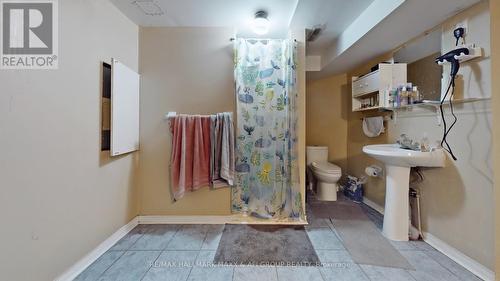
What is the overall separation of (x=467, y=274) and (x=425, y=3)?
1878 mm

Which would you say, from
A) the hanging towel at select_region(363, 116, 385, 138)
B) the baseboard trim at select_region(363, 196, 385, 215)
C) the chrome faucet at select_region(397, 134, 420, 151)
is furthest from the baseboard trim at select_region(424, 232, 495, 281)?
the hanging towel at select_region(363, 116, 385, 138)

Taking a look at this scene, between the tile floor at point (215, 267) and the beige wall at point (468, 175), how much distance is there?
214 millimetres

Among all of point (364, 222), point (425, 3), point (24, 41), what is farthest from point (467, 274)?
point (24, 41)

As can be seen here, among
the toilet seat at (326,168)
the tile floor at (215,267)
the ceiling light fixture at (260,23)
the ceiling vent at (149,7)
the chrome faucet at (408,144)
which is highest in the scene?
the ceiling vent at (149,7)

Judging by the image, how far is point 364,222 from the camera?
7.46 feet

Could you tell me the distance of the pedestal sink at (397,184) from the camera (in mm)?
1700

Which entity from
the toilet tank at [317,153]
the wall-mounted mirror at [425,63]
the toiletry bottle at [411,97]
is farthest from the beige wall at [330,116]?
the toiletry bottle at [411,97]

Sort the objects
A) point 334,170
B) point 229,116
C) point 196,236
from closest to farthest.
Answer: point 196,236 < point 229,116 < point 334,170

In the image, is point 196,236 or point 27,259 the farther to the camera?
point 196,236

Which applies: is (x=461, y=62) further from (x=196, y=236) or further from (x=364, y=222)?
(x=196, y=236)

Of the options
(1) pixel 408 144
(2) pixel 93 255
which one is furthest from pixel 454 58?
(2) pixel 93 255

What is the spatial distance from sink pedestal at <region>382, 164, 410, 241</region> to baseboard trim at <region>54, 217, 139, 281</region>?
2428 mm

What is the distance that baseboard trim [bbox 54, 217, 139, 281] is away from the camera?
1.42 meters

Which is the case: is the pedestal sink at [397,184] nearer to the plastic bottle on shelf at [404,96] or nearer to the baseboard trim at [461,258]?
the baseboard trim at [461,258]
